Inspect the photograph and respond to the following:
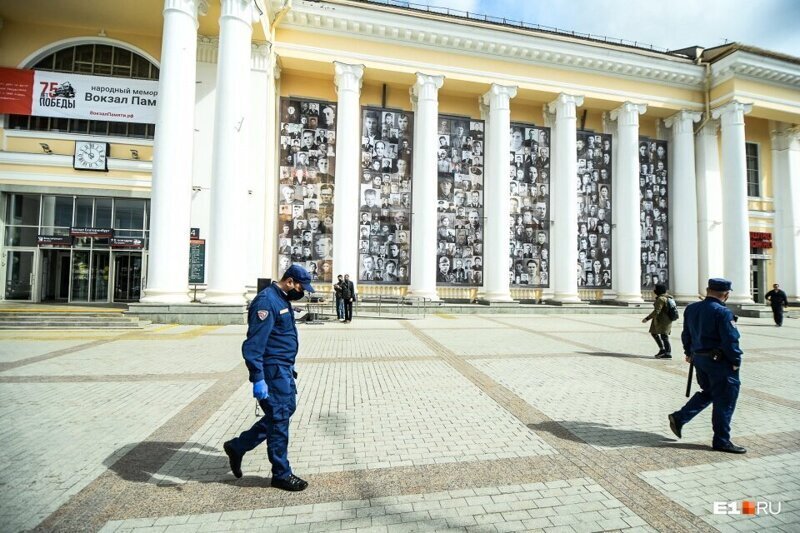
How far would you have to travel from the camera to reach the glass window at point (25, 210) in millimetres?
17953

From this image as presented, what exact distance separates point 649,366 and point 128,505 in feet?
27.7

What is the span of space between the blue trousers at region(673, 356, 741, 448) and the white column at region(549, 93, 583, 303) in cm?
1800

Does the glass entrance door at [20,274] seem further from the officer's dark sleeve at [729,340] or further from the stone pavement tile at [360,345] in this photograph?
the officer's dark sleeve at [729,340]

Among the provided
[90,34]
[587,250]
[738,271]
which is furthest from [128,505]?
[738,271]

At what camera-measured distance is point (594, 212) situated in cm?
2353

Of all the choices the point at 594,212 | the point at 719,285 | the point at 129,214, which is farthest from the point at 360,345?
the point at 594,212

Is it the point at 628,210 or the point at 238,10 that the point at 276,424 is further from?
the point at 628,210

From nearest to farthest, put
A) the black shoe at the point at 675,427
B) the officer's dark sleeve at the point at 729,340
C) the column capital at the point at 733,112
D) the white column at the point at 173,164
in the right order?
the officer's dark sleeve at the point at 729,340 < the black shoe at the point at 675,427 < the white column at the point at 173,164 < the column capital at the point at 733,112

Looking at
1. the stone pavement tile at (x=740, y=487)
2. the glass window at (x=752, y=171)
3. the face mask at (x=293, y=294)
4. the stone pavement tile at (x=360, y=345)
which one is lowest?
the stone pavement tile at (x=740, y=487)

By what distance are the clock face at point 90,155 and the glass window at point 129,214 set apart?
1.67 metres

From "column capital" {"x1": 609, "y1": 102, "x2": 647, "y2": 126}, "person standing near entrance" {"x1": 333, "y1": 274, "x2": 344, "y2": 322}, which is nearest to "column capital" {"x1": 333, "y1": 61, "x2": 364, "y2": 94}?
"person standing near entrance" {"x1": 333, "y1": 274, "x2": 344, "y2": 322}

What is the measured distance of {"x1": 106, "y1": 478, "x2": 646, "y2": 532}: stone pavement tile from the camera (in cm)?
274

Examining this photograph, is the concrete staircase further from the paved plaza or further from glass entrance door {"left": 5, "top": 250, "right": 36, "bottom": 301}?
glass entrance door {"left": 5, "top": 250, "right": 36, "bottom": 301}

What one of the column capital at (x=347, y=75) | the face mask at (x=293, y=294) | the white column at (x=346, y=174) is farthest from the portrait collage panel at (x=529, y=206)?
the face mask at (x=293, y=294)
